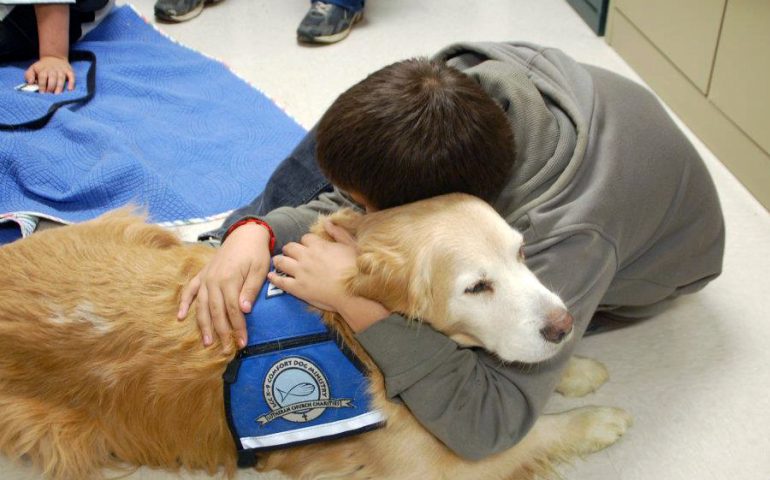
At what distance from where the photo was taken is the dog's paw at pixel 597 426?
1.59 metres

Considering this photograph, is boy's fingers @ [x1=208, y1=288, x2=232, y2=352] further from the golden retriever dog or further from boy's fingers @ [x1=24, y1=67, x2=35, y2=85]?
boy's fingers @ [x1=24, y1=67, x2=35, y2=85]

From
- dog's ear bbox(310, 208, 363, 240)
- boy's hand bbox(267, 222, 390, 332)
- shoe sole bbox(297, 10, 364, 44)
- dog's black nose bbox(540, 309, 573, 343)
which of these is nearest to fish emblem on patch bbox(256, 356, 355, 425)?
boy's hand bbox(267, 222, 390, 332)

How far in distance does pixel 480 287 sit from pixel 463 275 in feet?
0.13

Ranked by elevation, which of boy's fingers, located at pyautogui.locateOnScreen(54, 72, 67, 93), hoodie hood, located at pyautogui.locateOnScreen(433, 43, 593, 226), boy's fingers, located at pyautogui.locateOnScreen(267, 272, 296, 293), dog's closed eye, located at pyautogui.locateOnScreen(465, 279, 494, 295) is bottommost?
boy's fingers, located at pyautogui.locateOnScreen(54, 72, 67, 93)

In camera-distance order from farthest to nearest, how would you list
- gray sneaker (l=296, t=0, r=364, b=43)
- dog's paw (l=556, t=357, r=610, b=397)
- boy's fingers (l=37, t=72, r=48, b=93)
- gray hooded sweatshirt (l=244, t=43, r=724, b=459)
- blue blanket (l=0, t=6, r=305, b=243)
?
1. gray sneaker (l=296, t=0, r=364, b=43)
2. boy's fingers (l=37, t=72, r=48, b=93)
3. blue blanket (l=0, t=6, r=305, b=243)
4. dog's paw (l=556, t=357, r=610, b=397)
5. gray hooded sweatshirt (l=244, t=43, r=724, b=459)

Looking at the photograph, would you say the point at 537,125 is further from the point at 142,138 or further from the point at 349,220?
the point at 142,138

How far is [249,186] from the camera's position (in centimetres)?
239

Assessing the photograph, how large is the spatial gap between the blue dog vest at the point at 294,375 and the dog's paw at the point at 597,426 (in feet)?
1.56

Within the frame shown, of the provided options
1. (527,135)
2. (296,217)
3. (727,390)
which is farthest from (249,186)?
(727,390)

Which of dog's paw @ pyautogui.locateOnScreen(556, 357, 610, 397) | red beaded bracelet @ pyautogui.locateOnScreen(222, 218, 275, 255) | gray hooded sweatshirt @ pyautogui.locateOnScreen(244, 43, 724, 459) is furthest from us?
dog's paw @ pyautogui.locateOnScreen(556, 357, 610, 397)

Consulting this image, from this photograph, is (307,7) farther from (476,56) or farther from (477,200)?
(477,200)

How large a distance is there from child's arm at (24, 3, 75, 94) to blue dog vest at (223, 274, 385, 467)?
5.59ft

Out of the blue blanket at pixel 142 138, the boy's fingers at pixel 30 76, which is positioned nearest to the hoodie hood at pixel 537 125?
the blue blanket at pixel 142 138

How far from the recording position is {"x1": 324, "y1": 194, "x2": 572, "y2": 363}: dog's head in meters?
1.21
